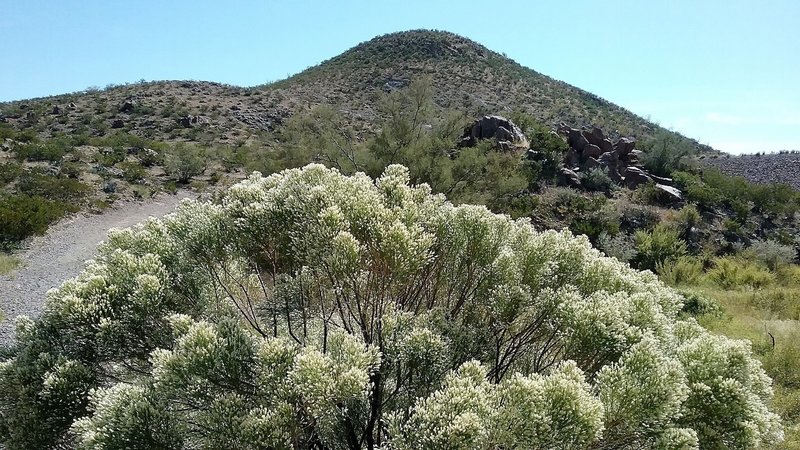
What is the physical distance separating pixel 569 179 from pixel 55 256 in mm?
26318

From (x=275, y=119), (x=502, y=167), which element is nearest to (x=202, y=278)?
(x=502, y=167)

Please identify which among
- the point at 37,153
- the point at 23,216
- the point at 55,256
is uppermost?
the point at 37,153

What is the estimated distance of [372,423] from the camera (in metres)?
4.61

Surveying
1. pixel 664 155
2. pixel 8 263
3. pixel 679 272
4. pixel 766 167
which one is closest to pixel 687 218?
pixel 679 272

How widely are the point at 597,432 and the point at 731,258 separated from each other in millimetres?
24147

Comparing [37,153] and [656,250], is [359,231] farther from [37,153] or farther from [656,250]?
[37,153]

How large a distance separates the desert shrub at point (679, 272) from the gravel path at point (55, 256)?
20211 millimetres

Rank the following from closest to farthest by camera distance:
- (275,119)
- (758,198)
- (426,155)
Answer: (426,155) → (758,198) → (275,119)

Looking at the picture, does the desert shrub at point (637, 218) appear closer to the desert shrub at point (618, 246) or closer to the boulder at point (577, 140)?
the desert shrub at point (618, 246)

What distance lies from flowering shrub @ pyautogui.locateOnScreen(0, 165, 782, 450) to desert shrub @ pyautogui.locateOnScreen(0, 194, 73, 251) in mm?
16359

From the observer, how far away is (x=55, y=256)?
56.3 feet

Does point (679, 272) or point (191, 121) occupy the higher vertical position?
point (191, 121)

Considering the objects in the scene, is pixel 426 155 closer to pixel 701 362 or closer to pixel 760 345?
pixel 760 345

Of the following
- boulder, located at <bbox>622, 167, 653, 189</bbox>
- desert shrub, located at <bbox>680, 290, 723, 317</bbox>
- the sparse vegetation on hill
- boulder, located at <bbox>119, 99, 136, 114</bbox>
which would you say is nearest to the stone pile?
boulder, located at <bbox>622, 167, 653, 189</bbox>
